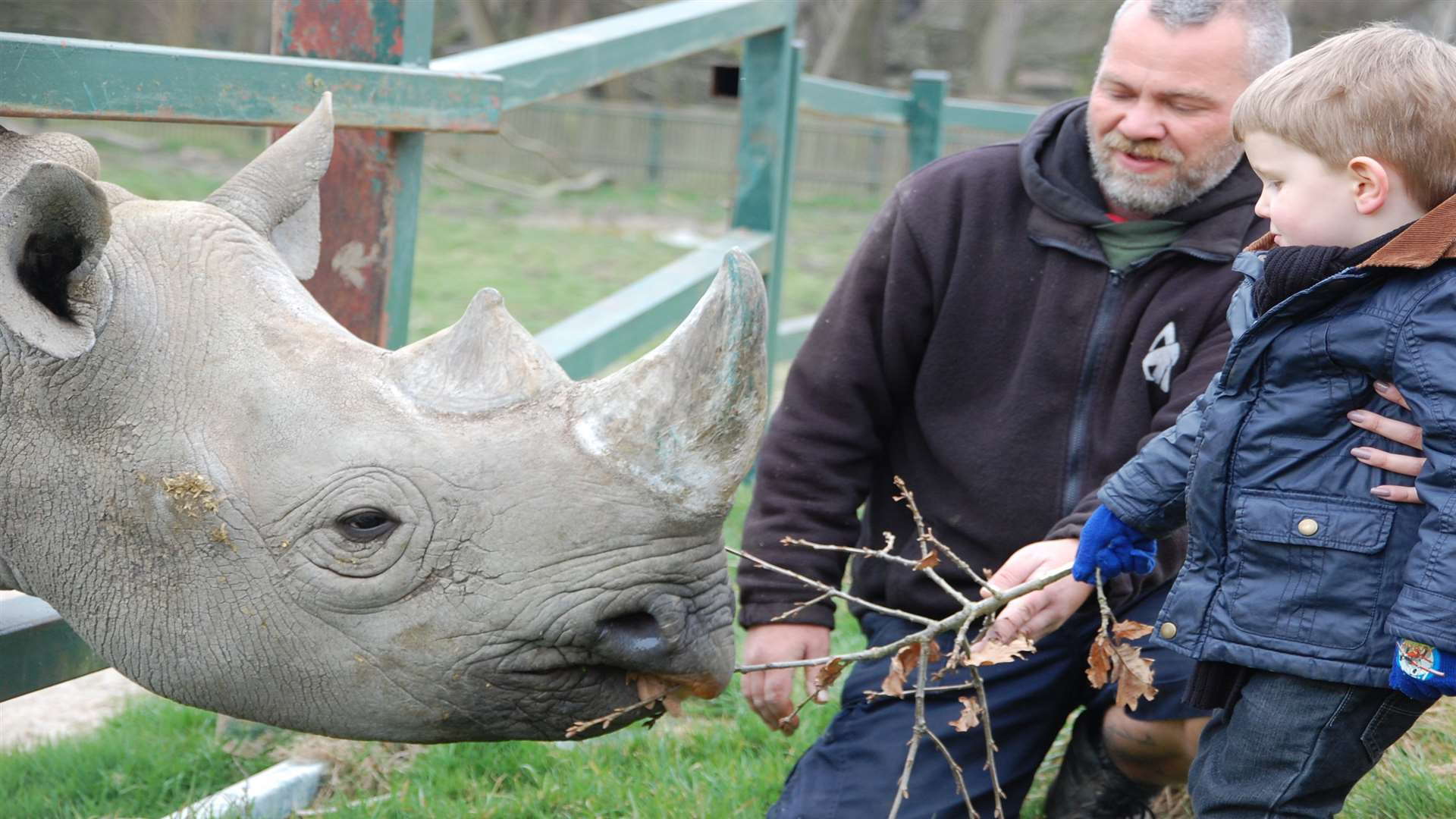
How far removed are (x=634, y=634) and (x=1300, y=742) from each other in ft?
3.34

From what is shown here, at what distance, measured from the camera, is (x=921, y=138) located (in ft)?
25.7

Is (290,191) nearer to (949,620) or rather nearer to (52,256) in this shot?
(52,256)

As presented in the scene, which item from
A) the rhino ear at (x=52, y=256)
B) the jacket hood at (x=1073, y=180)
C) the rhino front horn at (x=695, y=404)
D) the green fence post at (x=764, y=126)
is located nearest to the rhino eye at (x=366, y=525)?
the rhino front horn at (x=695, y=404)

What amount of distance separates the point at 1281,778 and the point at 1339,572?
34cm

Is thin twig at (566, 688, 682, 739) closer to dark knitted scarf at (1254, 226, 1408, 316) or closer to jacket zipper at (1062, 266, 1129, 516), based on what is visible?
dark knitted scarf at (1254, 226, 1408, 316)

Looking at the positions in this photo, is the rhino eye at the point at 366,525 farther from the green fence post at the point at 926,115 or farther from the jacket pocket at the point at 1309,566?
the green fence post at the point at 926,115

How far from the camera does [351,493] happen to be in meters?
2.25

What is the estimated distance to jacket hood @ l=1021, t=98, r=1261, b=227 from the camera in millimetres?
3416

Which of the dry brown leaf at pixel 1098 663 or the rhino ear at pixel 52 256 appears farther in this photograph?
the dry brown leaf at pixel 1098 663

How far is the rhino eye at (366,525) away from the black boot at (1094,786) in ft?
5.93

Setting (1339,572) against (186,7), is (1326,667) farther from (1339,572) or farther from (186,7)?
(186,7)

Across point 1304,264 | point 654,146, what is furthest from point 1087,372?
point 654,146

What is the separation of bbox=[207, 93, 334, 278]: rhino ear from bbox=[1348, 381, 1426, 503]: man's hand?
1744 mm

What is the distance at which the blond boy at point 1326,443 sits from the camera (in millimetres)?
2309
